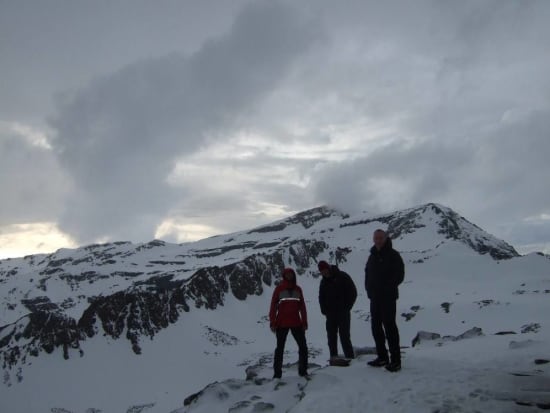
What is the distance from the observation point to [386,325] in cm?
1204

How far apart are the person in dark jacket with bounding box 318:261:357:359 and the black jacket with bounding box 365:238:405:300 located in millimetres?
2554

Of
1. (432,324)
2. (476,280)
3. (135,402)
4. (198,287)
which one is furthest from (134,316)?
(476,280)

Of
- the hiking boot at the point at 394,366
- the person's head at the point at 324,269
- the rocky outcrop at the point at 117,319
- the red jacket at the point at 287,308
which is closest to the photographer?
the hiking boot at the point at 394,366

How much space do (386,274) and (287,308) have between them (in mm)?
3232

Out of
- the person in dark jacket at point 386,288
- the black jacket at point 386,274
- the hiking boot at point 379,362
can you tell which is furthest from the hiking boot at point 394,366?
the black jacket at point 386,274

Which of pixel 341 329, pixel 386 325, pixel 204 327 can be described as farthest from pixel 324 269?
pixel 204 327

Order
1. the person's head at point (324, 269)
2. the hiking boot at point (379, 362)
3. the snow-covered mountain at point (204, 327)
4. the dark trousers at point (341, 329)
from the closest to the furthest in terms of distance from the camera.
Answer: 1. the hiking boot at point (379, 362)
2. the person's head at point (324, 269)
3. the dark trousers at point (341, 329)
4. the snow-covered mountain at point (204, 327)

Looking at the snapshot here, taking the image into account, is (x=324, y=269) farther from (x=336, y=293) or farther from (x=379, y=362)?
(x=379, y=362)

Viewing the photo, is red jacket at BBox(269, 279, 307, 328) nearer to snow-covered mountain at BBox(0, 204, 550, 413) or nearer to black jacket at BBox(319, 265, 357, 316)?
black jacket at BBox(319, 265, 357, 316)

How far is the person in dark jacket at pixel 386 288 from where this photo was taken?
1208 centimetres

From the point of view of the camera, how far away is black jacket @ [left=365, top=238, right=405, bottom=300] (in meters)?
12.1

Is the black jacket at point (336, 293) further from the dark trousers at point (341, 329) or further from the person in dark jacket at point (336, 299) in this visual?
the dark trousers at point (341, 329)

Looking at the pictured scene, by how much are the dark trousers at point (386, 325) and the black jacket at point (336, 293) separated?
2.36 m

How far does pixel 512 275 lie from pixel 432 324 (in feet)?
149
